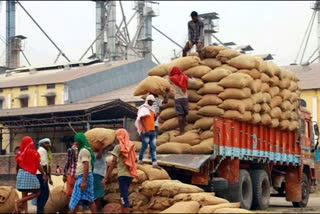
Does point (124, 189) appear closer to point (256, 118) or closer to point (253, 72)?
point (256, 118)

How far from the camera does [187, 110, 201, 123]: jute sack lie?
40.1 feet

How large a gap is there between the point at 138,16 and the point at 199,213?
48099 mm

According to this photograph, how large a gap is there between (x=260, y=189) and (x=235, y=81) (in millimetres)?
2561

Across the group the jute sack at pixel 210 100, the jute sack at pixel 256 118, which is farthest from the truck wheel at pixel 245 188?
the jute sack at pixel 210 100

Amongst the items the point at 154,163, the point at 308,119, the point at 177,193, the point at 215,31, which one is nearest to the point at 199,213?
the point at 177,193

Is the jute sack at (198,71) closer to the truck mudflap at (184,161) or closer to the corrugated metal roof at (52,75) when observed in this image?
the truck mudflap at (184,161)

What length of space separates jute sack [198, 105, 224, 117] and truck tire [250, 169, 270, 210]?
189cm

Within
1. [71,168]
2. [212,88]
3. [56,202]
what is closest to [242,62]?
[212,88]

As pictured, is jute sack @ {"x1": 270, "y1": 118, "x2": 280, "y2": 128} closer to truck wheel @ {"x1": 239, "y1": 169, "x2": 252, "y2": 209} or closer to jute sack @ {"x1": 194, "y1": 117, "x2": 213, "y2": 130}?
truck wheel @ {"x1": 239, "y1": 169, "x2": 252, "y2": 209}

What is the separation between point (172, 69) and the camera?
39.9 feet

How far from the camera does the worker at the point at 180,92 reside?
12.0 m

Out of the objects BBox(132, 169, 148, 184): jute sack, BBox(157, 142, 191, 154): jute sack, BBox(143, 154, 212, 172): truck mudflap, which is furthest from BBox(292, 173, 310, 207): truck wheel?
BBox(132, 169, 148, 184): jute sack

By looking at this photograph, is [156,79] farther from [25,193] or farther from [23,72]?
[23,72]

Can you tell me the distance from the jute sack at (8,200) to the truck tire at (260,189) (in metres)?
5.11
